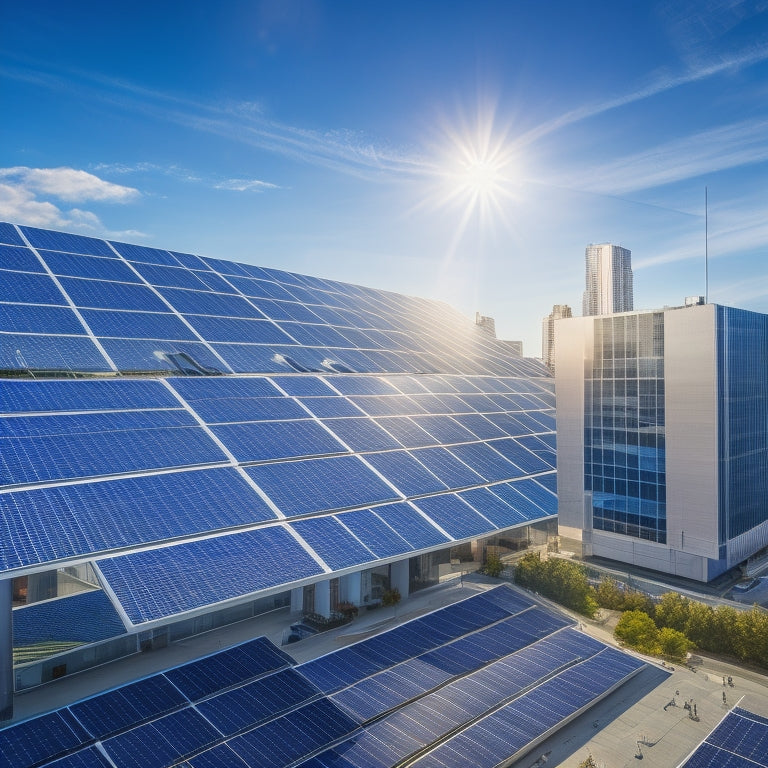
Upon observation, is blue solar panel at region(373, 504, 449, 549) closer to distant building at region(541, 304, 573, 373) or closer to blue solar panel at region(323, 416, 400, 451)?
blue solar panel at region(323, 416, 400, 451)

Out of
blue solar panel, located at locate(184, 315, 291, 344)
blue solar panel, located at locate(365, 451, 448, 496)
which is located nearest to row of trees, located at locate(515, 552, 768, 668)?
blue solar panel, located at locate(365, 451, 448, 496)

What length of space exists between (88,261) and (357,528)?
28.2 metres

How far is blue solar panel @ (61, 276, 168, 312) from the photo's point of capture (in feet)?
113

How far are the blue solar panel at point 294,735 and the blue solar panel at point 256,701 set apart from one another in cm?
37

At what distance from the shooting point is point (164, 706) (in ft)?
56.0

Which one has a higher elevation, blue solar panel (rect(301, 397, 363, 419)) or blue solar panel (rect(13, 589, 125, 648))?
blue solar panel (rect(301, 397, 363, 419))

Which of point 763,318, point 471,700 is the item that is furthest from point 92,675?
point 763,318

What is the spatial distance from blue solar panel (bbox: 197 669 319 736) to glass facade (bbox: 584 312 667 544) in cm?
2307

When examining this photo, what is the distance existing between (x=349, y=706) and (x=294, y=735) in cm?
208

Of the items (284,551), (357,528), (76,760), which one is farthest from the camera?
(357,528)

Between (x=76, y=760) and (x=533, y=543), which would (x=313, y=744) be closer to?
(x=76, y=760)

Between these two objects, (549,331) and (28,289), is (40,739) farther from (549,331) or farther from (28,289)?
(549,331)

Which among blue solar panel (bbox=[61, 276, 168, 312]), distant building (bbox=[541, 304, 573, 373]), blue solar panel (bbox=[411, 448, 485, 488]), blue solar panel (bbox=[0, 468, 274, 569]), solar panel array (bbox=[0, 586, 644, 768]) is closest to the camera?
solar panel array (bbox=[0, 586, 644, 768])

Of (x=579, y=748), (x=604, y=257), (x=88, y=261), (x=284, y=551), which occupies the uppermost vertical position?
(x=604, y=257)
